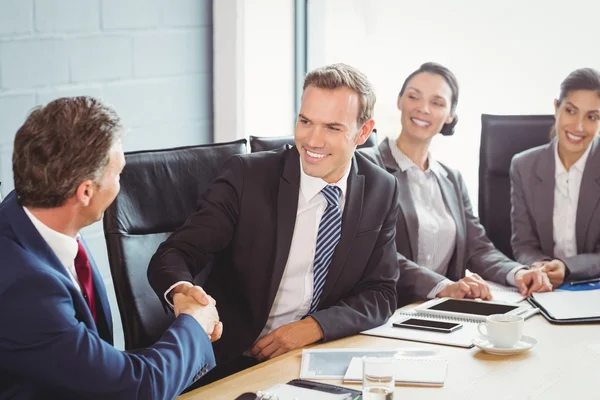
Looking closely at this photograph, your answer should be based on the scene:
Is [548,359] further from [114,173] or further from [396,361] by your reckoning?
[114,173]

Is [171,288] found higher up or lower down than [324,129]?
lower down

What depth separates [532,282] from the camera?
257 centimetres

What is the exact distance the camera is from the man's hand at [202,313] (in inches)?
69.5

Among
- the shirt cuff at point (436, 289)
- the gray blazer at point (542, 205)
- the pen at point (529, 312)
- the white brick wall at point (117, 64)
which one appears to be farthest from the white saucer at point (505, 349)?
the white brick wall at point (117, 64)

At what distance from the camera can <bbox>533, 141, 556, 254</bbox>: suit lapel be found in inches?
119

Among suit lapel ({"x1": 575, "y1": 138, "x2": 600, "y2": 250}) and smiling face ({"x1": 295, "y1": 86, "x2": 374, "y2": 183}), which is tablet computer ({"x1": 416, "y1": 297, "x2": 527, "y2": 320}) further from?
suit lapel ({"x1": 575, "y1": 138, "x2": 600, "y2": 250})

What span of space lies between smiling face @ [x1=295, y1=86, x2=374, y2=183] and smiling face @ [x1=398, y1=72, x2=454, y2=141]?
691mm

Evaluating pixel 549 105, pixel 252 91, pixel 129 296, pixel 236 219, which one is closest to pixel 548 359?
pixel 236 219

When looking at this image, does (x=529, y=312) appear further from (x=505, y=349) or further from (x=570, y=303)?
(x=505, y=349)

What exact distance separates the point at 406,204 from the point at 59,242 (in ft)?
4.93

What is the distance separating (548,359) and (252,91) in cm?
214

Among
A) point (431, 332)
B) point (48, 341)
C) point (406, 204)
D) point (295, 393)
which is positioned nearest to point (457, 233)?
point (406, 204)

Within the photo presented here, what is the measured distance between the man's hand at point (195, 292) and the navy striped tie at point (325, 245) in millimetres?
450

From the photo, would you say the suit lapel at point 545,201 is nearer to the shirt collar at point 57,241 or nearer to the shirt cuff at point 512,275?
the shirt cuff at point 512,275
